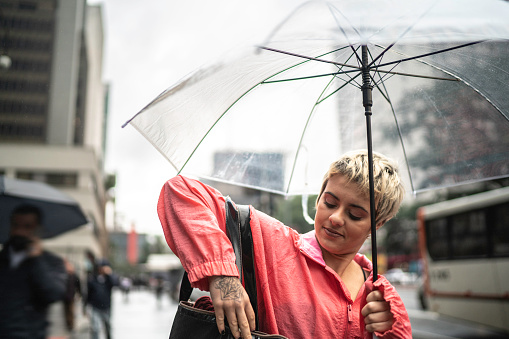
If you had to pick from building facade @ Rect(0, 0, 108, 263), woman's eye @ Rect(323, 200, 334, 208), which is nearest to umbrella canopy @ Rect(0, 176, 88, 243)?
woman's eye @ Rect(323, 200, 334, 208)

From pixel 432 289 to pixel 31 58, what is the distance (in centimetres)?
2424

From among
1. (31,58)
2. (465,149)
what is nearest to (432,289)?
(465,149)

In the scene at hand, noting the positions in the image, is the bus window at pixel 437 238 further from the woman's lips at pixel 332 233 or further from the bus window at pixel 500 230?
the woman's lips at pixel 332 233

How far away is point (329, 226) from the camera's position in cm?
172

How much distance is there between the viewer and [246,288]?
4.93 feet

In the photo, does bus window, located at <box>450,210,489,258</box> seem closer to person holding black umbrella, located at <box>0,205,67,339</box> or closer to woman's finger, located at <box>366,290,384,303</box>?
person holding black umbrella, located at <box>0,205,67,339</box>

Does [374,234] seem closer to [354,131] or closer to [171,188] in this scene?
[171,188]

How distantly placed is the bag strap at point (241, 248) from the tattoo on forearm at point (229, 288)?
0.32 ft

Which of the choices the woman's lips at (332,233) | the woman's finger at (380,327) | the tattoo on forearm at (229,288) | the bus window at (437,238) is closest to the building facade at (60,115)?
the bus window at (437,238)

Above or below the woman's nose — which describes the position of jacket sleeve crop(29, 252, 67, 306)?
below

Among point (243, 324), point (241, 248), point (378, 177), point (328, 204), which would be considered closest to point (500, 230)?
point (378, 177)

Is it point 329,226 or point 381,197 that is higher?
point 381,197

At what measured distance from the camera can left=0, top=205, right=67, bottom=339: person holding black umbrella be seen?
116 inches

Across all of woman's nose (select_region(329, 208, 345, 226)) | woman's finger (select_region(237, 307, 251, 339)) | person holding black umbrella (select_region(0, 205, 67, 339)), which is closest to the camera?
woman's finger (select_region(237, 307, 251, 339))
